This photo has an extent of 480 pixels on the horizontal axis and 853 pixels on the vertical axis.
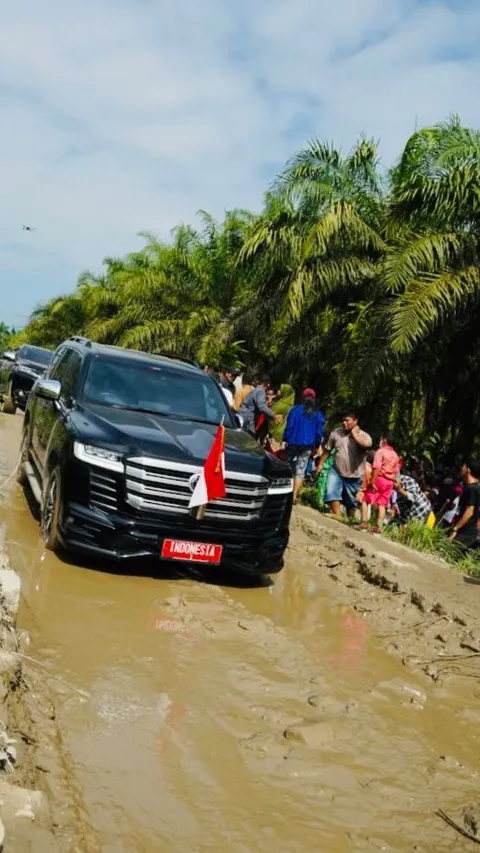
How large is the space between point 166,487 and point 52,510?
1.08m

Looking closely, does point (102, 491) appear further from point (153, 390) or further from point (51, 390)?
point (153, 390)

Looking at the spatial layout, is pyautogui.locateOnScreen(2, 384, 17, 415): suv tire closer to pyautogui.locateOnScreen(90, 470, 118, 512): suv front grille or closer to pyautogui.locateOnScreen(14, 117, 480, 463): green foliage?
pyautogui.locateOnScreen(14, 117, 480, 463): green foliage

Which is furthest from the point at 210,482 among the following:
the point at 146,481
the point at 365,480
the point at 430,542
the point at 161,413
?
the point at 365,480

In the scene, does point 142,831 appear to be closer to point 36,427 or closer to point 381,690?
point 381,690

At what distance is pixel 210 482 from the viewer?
6504mm

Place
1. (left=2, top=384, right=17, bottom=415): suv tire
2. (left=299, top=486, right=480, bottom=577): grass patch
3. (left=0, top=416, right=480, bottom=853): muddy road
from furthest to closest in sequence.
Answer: (left=2, top=384, right=17, bottom=415): suv tire, (left=299, top=486, right=480, bottom=577): grass patch, (left=0, top=416, right=480, bottom=853): muddy road

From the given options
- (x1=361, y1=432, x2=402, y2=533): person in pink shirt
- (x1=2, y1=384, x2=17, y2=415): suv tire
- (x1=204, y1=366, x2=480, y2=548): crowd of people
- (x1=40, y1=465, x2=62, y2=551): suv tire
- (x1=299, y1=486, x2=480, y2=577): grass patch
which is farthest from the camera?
(x1=2, y1=384, x2=17, y2=415): suv tire

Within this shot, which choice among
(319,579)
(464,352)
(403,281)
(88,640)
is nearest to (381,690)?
(88,640)

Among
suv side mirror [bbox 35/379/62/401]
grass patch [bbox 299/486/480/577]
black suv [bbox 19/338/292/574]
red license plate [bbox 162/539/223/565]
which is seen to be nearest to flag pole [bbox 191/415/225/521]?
black suv [bbox 19/338/292/574]

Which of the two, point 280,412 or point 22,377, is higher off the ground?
point 280,412

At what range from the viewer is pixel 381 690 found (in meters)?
5.15

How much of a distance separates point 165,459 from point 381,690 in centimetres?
237

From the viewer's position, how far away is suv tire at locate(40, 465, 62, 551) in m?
6.79

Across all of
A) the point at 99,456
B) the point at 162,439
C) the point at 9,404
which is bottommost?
the point at 9,404
